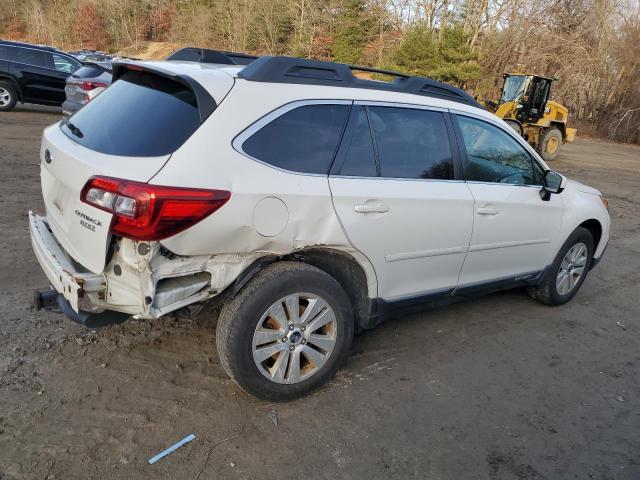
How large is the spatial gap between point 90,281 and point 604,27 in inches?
1383

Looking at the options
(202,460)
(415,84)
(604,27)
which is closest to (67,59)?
(415,84)

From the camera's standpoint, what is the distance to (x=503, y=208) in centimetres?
378

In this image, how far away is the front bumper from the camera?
2.49 metres

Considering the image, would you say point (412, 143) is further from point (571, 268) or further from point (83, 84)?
point (83, 84)

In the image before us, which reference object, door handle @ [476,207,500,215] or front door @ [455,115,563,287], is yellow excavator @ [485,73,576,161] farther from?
door handle @ [476,207,500,215]

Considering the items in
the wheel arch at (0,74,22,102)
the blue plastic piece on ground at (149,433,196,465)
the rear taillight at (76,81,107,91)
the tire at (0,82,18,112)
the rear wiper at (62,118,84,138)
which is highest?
the rear wiper at (62,118,84,138)

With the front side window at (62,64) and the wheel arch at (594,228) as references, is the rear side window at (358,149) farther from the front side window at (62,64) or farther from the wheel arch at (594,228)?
the front side window at (62,64)

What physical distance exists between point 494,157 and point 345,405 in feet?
7.10

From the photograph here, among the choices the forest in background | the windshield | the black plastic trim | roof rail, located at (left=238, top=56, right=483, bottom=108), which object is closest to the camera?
roof rail, located at (left=238, top=56, right=483, bottom=108)

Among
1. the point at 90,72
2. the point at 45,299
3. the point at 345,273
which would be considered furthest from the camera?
the point at 90,72

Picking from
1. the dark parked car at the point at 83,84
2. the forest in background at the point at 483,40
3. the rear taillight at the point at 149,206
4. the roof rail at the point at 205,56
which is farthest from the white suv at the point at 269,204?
the forest in background at the point at 483,40

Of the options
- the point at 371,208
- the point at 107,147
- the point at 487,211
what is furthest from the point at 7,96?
the point at 487,211

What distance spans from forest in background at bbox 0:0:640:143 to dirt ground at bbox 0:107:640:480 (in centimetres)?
2868

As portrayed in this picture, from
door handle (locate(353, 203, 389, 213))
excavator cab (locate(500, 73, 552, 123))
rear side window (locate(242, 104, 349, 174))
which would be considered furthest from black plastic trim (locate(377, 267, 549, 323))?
excavator cab (locate(500, 73, 552, 123))
